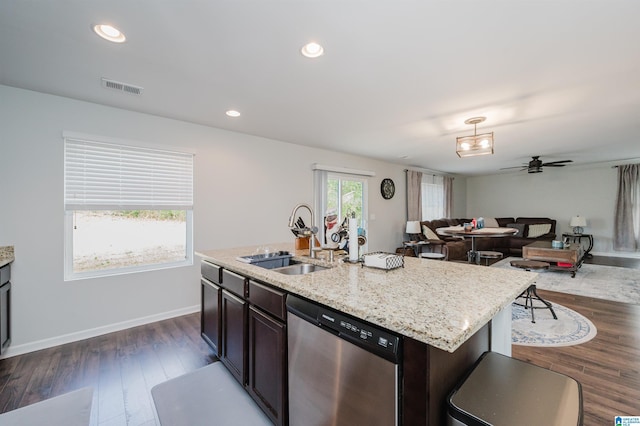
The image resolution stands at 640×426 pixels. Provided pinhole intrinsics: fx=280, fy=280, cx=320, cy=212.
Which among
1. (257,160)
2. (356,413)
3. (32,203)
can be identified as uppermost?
(257,160)

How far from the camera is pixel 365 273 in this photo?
1.71 metres

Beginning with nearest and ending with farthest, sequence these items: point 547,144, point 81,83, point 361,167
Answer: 1. point 81,83
2. point 547,144
3. point 361,167

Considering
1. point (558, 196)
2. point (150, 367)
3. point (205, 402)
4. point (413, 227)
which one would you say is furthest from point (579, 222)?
point (150, 367)

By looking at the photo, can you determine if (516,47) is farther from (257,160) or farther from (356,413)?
(257,160)

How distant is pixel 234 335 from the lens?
2.05 meters

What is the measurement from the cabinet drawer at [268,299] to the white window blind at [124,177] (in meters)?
2.23

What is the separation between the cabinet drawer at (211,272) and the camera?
7.43 feet

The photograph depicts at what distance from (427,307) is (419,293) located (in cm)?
20

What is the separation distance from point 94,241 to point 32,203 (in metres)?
0.62

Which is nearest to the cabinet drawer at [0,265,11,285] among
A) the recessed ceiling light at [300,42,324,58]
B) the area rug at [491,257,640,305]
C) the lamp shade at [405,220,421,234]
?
the recessed ceiling light at [300,42,324,58]

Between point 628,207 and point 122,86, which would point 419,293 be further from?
point 628,207

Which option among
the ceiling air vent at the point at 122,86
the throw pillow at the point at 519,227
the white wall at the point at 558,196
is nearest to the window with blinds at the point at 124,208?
the ceiling air vent at the point at 122,86

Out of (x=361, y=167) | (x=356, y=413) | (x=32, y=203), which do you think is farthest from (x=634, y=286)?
(x=32, y=203)

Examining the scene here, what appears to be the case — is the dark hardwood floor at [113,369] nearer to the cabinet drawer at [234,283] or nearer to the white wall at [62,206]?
the white wall at [62,206]
